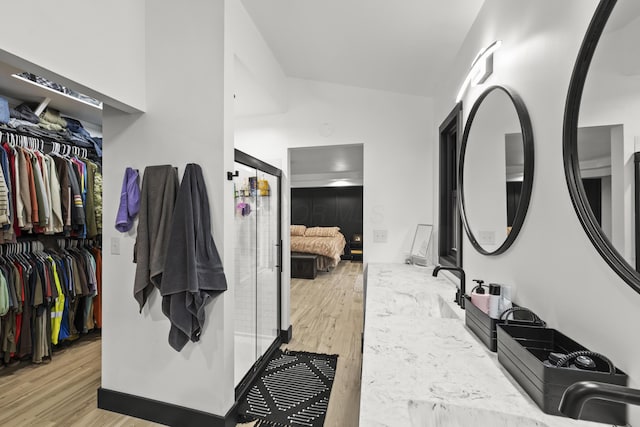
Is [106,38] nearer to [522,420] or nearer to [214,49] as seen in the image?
[214,49]

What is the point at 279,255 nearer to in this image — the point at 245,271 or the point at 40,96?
the point at 245,271

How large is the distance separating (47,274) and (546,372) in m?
3.41

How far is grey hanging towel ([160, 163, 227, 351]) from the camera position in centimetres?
158

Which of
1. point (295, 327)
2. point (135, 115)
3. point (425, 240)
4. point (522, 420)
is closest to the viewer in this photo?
point (522, 420)

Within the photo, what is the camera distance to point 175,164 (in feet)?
5.65

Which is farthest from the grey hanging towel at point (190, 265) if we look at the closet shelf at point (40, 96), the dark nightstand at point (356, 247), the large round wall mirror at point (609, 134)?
the dark nightstand at point (356, 247)

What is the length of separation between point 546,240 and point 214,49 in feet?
6.19

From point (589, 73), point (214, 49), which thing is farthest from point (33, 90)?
point (589, 73)

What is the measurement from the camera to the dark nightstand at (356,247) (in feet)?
25.3

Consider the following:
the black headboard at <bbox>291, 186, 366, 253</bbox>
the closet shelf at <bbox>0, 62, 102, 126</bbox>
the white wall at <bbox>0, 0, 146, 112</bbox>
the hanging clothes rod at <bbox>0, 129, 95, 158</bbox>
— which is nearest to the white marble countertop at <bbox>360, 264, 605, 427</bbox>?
the white wall at <bbox>0, 0, 146, 112</bbox>

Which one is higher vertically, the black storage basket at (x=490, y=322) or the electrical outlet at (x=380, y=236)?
the electrical outlet at (x=380, y=236)

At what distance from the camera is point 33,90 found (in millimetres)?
2449

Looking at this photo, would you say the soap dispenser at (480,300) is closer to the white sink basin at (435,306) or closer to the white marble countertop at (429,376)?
the white marble countertop at (429,376)

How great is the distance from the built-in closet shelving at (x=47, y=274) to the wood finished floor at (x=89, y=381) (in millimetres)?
179
